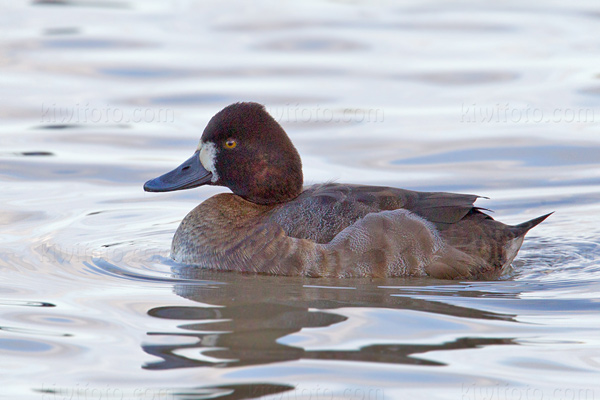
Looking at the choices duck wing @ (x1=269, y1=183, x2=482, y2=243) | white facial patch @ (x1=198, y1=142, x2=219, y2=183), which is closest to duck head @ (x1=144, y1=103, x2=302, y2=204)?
white facial patch @ (x1=198, y1=142, x2=219, y2=183)

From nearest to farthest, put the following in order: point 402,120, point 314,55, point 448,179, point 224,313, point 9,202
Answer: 1. point 224,313
2. point 9,202
3. point 448,179
4. point 402,120
5. point 314,55

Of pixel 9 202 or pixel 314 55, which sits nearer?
pixel 9 202

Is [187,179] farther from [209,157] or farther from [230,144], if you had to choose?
[230,144]

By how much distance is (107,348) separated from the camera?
4.84 meters

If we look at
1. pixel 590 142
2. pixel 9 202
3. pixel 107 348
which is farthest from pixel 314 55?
pixel 107 348

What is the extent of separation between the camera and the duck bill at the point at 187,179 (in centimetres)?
658

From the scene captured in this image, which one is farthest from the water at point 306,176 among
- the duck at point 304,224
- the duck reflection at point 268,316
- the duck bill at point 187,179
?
the duck bill at point 187,179

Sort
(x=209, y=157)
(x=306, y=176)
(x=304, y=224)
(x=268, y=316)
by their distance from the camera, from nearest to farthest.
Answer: (x=268, y=316) < (x=304, y=224) < (x=209, y=157) < (x=306, y=176)

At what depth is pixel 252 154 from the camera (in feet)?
21.0

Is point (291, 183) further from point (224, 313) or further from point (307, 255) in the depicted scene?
point (224, 313)

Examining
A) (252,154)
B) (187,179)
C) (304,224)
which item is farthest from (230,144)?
(304,224)

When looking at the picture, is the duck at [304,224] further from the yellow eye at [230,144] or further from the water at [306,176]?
the water at [306,176]

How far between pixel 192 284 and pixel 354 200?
1.13 m

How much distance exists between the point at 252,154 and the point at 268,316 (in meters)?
1.43
